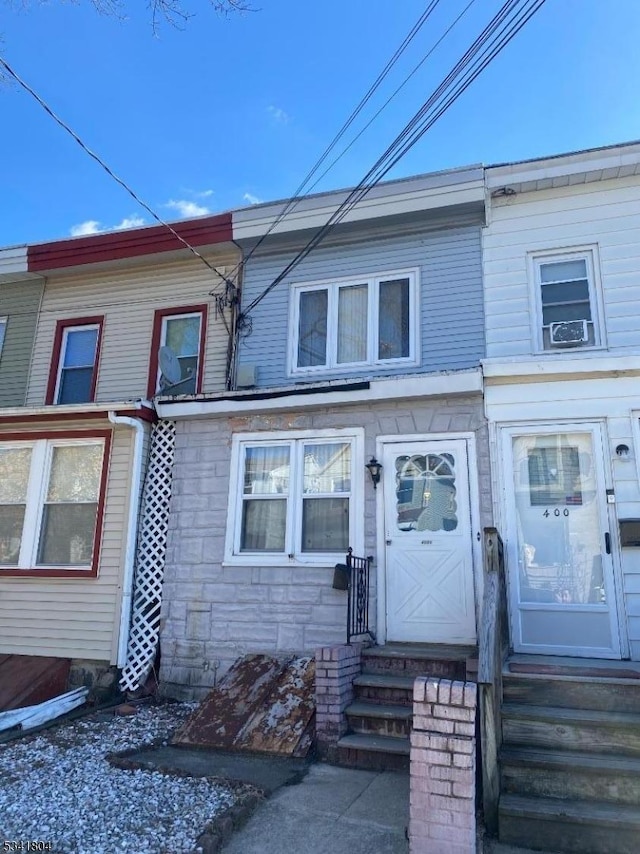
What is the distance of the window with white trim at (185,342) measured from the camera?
8383mm

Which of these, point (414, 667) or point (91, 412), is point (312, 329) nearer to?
point (91, 412)

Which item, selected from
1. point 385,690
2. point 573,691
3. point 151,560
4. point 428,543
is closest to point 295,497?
point 428,543

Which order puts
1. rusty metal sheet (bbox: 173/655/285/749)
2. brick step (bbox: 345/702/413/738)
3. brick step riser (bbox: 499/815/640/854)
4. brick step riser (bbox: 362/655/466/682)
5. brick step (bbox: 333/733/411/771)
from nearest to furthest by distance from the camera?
brick step riser (bbox: 499/815/640/854), brick step (bbox: 333/733/411/771), brick step (bbox: 345/702/413/738), rusty metal sheet (bbox: 173/655/285/749), brick step riser (bbox: 362/655/466/682)

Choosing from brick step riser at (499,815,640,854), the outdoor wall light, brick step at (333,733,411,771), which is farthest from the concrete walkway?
the outdoor wall light

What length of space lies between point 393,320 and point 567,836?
17.9 feet

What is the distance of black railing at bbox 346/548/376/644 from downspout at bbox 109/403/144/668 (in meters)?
2.71

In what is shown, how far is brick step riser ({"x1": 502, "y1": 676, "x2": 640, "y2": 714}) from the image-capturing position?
425cm

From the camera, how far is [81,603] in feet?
23.9

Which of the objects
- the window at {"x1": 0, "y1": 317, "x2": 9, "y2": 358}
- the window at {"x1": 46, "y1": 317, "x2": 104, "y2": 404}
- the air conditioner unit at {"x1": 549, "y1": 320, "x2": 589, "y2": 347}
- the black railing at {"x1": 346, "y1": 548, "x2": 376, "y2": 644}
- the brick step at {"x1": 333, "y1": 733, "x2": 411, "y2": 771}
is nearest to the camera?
the brick step at {"x1": 333, "y1": 733, "x2": 411, "y2": 771}

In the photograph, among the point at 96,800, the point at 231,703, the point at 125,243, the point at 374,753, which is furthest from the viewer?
the point at 125,243

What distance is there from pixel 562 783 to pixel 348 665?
1921 mm

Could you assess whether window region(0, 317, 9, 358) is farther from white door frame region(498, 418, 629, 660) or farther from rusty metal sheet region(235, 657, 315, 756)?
white door frame region(498, 418, 629, 660)

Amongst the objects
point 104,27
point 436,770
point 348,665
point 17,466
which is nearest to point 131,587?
point 17,466

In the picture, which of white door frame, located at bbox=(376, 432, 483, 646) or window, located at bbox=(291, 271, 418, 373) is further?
window, located at bbox=(291, 271, 418, 373)
